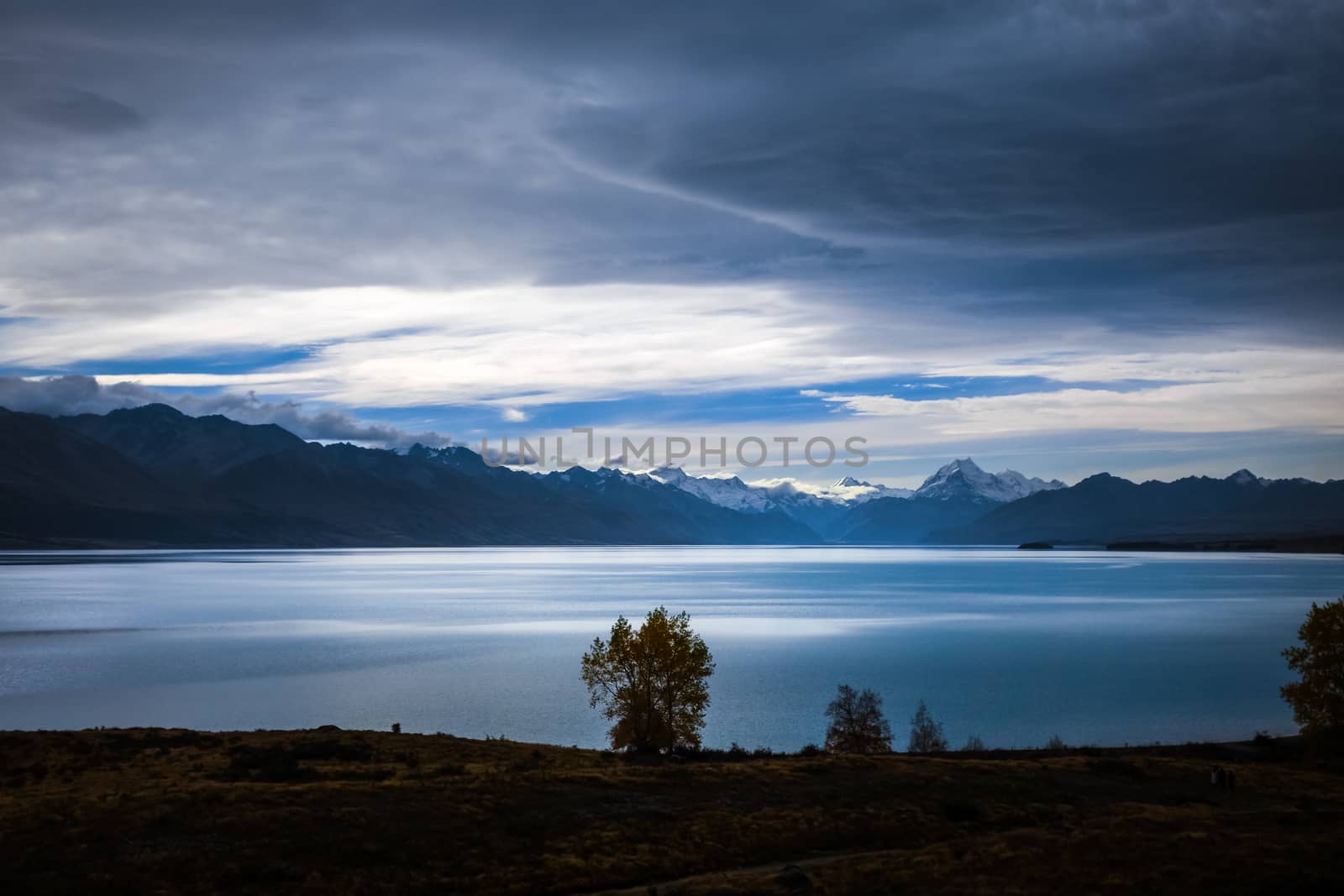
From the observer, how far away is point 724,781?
4219cm

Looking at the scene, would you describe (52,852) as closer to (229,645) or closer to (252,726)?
(252,726)

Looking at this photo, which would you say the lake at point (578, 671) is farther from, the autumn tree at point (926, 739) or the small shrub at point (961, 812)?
the small shrub at point (961, 812)

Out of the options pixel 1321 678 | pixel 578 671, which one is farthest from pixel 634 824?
pixel 578 671

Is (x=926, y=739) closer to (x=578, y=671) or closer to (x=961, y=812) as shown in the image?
(x=961, y=812)

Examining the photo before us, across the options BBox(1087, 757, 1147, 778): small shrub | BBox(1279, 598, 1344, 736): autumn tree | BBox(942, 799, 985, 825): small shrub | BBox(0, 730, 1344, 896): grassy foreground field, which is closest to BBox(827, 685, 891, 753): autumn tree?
BBox(0, 730, 1344, 896): grassy foreground field

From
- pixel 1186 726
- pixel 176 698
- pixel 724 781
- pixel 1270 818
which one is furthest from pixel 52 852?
pixel 1186 726

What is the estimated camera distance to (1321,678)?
63.7 metres

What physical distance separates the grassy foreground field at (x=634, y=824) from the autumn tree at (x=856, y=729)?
17.0m

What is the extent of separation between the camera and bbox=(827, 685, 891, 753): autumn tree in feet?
215

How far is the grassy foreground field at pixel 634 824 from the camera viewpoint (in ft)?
96.6

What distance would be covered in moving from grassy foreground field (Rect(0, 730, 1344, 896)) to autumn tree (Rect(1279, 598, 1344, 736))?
1487cm

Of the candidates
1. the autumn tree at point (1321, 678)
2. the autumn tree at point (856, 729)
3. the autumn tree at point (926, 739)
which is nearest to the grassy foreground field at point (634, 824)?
the autumn tree at point (1321, 678)

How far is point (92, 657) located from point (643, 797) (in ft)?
334

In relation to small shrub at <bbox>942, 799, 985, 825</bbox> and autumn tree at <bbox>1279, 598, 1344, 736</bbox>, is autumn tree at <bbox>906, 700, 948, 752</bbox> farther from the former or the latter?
small shrub at <bbox>942, 799, 985, 825</bbox>
